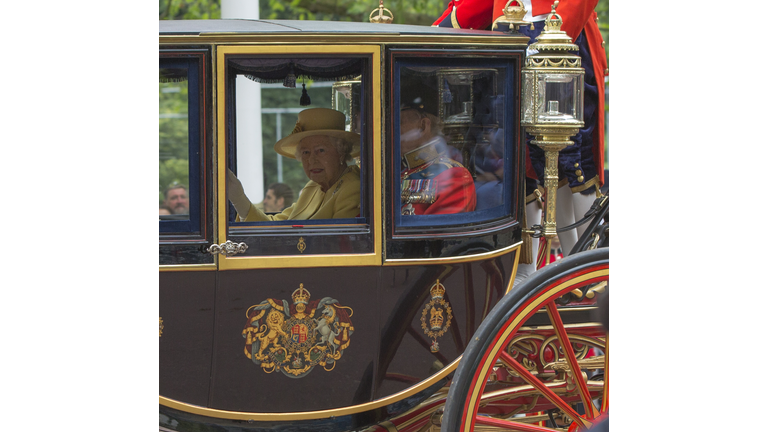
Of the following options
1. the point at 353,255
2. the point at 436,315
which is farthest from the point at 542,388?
the point at 353,255

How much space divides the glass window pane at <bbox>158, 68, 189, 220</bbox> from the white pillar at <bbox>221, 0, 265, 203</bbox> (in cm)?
35

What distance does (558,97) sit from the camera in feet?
7.83

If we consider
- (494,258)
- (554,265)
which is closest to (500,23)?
(494,258)

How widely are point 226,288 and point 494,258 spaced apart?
2.80 ft

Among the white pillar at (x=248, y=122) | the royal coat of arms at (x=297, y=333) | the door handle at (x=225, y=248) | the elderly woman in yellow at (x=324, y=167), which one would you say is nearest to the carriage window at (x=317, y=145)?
the elderly woman in yellow at (x=324, y=167)

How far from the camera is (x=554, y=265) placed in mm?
1952

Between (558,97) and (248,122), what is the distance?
2.76 meters

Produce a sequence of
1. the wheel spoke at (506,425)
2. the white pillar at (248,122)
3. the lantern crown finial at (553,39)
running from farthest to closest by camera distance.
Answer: the white pillar at (248,122)
the lantern crown finial at (553,39)
the wheel spoke at (506,425)

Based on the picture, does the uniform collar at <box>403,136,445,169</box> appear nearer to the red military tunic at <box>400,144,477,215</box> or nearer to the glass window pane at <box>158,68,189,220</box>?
the red military tunic at <box>400,144,477,215</box>

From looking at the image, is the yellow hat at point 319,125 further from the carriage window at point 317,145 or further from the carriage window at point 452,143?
the carriage window at point 452,143

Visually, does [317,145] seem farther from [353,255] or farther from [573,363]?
[573,363]

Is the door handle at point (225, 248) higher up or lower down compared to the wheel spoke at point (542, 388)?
higher up

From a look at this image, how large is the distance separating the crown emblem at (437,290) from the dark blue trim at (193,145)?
726mm

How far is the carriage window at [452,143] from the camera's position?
227cm
